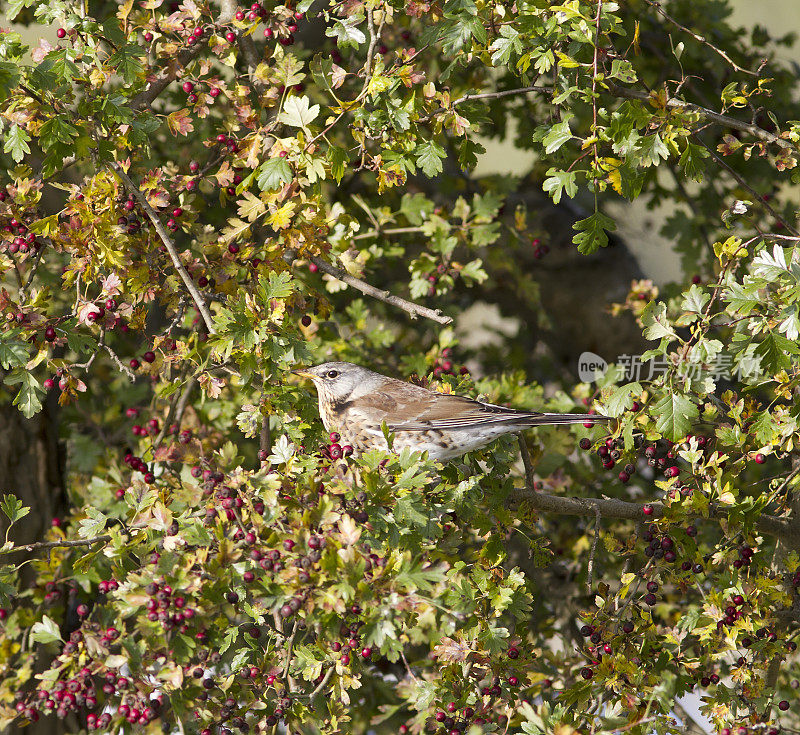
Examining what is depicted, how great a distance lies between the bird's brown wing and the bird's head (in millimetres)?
81

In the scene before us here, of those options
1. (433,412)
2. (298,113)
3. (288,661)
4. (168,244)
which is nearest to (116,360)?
(168,244)

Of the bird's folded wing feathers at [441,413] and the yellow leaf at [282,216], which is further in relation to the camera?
the bird's folded wing feathers at [441,413]

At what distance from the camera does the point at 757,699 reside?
9.55ft

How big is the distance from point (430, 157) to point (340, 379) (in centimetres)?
121

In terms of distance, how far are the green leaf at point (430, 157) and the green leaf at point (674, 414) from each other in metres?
1.18

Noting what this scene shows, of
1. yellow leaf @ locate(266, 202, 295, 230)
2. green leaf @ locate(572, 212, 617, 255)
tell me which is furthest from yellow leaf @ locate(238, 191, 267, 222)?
green leaf @ locate(572, 212, 617, 255)

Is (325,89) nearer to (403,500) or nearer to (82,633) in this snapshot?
(403,500)

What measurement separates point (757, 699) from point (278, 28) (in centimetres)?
305

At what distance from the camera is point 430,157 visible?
3049mm

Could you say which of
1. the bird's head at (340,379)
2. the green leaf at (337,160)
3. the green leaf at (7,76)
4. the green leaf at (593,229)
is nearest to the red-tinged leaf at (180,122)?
the green leaf at (337,160)

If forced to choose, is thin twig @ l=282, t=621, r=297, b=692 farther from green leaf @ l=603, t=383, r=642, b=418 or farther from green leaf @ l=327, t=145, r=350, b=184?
green leaf @ l=327, t=145, r=350, b=184

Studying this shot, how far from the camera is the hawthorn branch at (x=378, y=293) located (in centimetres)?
293

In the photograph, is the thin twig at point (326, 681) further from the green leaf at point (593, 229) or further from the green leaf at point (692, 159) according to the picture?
the green leaf at point (692, 159)

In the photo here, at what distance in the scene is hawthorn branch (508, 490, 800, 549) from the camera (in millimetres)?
3297
